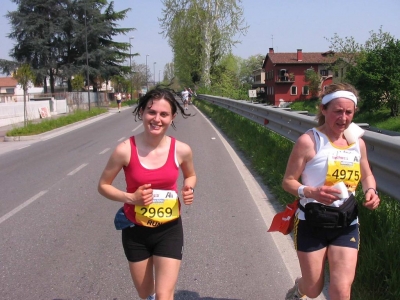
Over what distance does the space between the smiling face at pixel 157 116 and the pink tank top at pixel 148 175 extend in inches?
5.6

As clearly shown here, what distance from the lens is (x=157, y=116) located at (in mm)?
3117

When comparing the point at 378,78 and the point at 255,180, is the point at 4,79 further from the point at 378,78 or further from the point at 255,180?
the point at 255,180

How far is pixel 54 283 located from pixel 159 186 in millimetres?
1834

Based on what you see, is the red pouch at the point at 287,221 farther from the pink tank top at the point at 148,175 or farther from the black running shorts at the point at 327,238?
the pink tank top at the point at 148,175

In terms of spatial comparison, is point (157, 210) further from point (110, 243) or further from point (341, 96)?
point (110, 243)

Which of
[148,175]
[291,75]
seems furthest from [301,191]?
[291,75]

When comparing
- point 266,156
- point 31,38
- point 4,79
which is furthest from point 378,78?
point 4,79

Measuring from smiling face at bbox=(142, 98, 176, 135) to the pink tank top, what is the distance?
14 cm

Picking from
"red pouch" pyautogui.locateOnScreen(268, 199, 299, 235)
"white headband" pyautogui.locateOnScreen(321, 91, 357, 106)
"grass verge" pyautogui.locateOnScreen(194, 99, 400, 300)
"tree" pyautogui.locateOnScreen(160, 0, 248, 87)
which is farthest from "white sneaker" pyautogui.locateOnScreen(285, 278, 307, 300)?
"tree" pyautogui.locateOnScreen(160, 0, 248, 87)

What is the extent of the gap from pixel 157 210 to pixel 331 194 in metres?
1.03

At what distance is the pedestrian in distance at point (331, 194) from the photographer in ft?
9.75

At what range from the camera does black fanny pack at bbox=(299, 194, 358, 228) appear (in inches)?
118

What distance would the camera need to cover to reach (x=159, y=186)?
9.94 feet

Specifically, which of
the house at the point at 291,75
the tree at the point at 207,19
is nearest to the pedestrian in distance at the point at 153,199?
the tree at the point at 207,19
